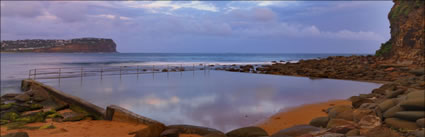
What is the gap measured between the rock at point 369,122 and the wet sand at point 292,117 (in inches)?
69.7

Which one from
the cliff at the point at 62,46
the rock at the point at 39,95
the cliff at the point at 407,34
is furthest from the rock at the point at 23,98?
the cliff at the point at 62,46

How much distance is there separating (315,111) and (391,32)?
2940 centimetres

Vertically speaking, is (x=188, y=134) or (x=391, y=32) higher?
(x=391, y=32)

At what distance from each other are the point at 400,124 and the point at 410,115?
0.92 feet

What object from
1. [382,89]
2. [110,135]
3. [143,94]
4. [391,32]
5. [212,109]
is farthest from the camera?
[391,32]

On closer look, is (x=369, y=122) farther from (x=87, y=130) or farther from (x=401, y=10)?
Answer: (x=401, y=10)

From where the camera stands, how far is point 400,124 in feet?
17.9

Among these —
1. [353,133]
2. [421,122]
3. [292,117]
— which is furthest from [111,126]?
[421,122]

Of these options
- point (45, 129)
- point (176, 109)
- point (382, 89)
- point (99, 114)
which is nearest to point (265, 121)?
point (176, 109)

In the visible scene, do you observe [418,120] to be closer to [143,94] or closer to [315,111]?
[315,111]

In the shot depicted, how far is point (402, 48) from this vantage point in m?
28.1

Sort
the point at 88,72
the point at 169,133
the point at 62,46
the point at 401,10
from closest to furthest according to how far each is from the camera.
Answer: the point at 169,133 < the point at 401,10 < the point at 88,72 < the point at 62,46

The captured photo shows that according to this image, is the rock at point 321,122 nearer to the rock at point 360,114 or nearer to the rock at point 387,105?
the rock at point 360,114

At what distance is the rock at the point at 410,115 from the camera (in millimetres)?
5365
